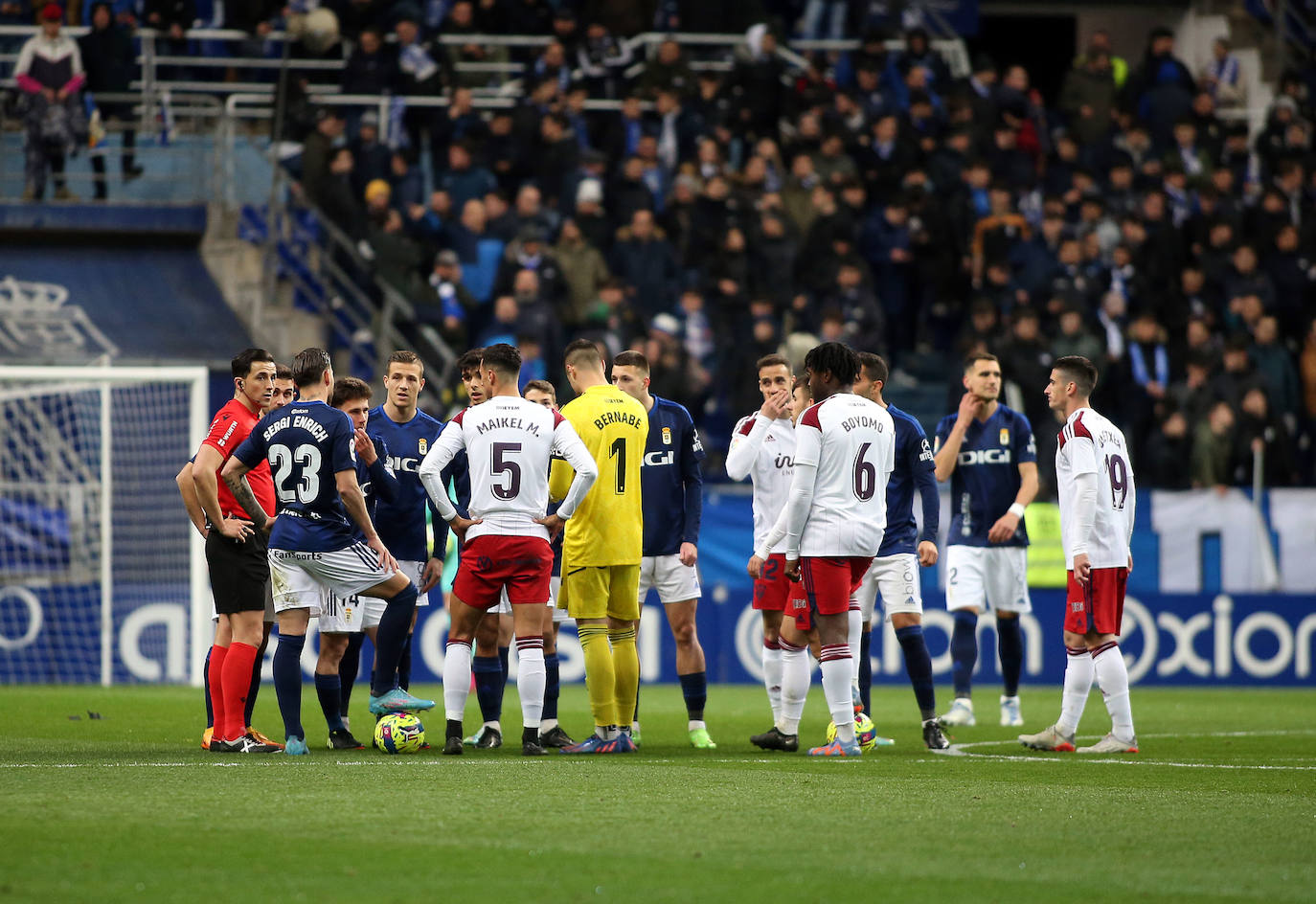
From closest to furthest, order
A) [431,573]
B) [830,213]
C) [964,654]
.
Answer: [431,573] < [964,654] < [830,213]

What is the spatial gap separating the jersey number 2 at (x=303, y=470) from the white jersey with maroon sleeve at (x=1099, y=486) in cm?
421

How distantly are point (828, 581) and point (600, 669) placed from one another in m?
1.34

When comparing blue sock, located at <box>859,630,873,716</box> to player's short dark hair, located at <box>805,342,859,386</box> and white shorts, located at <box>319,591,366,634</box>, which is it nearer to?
player's short dark hair, located at <box>805,342,859,386</box>

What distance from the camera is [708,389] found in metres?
18.4

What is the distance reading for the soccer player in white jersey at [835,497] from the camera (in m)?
9.53

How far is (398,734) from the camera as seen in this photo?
9.80 metres

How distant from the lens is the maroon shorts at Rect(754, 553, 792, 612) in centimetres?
1079

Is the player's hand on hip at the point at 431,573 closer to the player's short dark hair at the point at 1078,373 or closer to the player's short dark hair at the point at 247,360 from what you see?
the player's short dark hair at the point at 247,360

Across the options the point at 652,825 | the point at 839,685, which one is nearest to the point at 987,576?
the point at 839,685

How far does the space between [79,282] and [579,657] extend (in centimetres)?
717

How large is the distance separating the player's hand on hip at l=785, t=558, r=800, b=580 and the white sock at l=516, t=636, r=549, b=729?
1.39 meters

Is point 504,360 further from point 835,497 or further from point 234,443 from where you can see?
point 835,497

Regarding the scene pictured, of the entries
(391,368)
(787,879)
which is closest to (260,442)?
(391,368)

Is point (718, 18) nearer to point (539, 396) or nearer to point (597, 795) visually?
point (539, 396)
